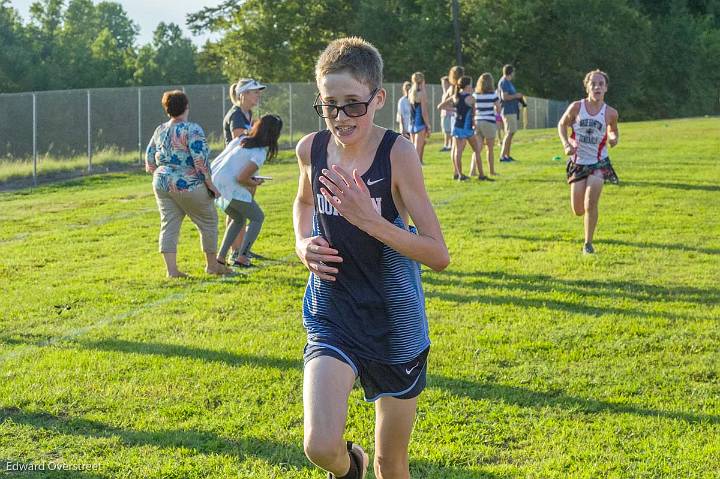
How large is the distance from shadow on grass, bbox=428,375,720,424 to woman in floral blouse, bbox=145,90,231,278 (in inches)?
171

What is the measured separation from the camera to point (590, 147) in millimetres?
11109

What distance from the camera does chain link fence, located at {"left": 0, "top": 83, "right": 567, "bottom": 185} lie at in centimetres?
2323

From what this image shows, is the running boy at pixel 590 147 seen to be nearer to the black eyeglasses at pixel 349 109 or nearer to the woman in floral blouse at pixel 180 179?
the woman in floral blouse at pixel 180 179

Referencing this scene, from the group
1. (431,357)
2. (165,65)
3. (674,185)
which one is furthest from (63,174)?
(165,65)

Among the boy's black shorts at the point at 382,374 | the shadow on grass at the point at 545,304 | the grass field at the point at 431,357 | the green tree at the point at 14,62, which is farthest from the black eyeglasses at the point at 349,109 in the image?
the green tree at the point at 14,62

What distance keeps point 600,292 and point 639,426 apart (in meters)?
3.76

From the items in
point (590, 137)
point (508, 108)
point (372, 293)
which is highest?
point (508, 108)

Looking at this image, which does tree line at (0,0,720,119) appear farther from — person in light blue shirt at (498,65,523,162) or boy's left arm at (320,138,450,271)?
boy's left arm at (320,138,450,271)

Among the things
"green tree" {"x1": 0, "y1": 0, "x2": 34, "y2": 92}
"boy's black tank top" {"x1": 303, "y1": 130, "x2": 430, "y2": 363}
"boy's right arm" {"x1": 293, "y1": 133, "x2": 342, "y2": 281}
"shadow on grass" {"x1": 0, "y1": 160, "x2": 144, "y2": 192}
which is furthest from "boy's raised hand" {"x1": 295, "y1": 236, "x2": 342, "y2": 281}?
"green tree" {"x1": 0, "y1": 0, "x2": 34, "y2": 92}

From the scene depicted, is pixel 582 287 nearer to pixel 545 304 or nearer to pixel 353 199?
pixel 545 304

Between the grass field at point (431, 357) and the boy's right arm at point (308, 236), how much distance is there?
1367mm

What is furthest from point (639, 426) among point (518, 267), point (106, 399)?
point (518, 267)

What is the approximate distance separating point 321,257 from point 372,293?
0.87 ft

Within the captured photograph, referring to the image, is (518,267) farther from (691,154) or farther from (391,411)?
(691,154)
